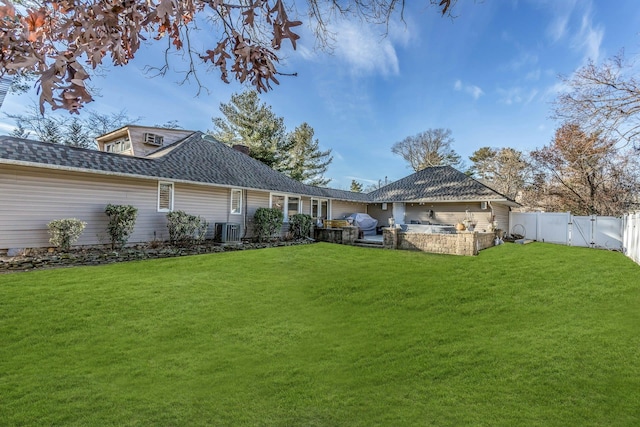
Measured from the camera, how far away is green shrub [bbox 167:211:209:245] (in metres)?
11.6

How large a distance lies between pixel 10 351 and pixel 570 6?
14.6 metres

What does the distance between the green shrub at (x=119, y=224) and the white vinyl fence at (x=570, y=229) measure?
19.5 m

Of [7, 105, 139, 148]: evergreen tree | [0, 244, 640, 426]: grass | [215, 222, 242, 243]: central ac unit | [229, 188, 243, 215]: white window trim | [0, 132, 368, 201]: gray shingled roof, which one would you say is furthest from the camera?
[7, 105, 139, 148]: evergreen tree

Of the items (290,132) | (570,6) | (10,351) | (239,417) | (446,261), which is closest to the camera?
(239,417)

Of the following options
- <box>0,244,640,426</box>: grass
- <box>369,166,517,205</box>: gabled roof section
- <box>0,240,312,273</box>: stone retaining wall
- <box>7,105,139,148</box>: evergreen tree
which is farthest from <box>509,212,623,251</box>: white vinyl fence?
<box>7,105,139,148</box>: evergreen tree

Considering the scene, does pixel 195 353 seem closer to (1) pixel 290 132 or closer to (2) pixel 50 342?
(2) pixel 50 342

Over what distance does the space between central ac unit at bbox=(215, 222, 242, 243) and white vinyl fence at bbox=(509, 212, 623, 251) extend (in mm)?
15821

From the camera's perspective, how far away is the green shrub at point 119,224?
10.1 meters

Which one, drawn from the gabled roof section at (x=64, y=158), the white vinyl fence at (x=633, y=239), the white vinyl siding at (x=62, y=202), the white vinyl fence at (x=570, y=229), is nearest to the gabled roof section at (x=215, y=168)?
the gabled roof section at (x=64, y=158)

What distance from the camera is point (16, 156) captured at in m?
8.33

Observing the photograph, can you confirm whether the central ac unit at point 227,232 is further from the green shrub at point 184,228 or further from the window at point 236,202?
the window at point 236,202

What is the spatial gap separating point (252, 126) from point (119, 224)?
2206cm

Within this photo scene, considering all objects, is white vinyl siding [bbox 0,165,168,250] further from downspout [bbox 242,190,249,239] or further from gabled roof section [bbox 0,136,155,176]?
downspout [bbox 242,190,249,239]

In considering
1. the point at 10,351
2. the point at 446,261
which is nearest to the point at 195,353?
the point at 10,351
